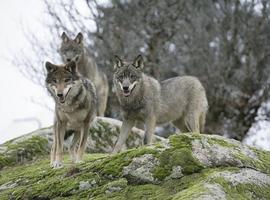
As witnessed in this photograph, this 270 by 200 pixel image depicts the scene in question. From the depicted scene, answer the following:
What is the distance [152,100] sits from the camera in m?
10.8

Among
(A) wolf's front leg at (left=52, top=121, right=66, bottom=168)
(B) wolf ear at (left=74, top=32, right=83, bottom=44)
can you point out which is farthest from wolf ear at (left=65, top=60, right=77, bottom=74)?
(B) wolf ear at (left=74, top=32, right=83, bottom=44)

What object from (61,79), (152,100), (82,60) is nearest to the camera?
(61,79)

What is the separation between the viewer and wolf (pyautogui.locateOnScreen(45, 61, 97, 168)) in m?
9.28

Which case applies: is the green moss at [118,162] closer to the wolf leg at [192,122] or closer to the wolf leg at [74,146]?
the wolf leg at [74,146]

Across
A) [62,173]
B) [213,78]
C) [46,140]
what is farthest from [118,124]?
[213,78]

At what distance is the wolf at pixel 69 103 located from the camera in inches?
365

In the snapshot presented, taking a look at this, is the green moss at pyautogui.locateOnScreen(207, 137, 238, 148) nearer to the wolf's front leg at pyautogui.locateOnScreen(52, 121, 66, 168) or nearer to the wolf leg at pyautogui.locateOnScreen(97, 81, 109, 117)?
the wolf's front leg at pyautogui.locateOnScreen(52, 121, 66, 168)

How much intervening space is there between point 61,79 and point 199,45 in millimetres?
13929

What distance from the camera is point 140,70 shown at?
34.4 ft

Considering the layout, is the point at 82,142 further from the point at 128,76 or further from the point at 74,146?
the point at 128,76

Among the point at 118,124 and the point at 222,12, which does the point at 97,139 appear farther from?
the point at 222,12

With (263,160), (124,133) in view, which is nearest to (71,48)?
(124,133)

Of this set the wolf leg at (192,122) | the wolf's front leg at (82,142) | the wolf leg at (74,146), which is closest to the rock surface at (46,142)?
the wolf leg at (192,122)

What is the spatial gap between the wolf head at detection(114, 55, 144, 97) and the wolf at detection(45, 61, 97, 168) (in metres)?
0.70
